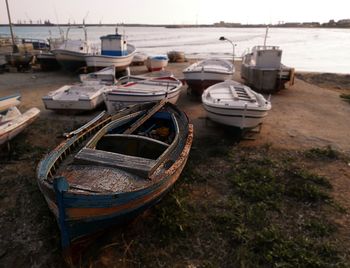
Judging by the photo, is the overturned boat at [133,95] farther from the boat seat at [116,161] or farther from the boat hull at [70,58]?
the boat hull at [70,58]

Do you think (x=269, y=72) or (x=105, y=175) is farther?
(x=269, y=72)

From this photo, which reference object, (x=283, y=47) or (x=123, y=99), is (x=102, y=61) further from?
(x=283, y=47)

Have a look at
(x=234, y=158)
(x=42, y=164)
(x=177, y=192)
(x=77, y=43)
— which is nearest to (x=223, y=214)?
(x=177, y=192)

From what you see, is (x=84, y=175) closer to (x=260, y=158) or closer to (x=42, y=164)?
(x=42, y=164)

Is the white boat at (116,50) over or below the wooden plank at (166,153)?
over

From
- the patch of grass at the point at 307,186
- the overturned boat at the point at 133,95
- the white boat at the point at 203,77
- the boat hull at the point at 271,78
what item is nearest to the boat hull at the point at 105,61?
the white boat at the point at 203,77

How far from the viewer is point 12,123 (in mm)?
8484

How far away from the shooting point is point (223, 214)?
19.1 ft

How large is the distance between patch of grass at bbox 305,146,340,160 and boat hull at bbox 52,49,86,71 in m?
16.5

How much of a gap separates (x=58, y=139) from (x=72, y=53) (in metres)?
12.4

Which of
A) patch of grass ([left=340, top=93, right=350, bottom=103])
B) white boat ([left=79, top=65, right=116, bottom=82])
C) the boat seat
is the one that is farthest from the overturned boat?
patch of grass ([left=340, top=93, right=350, bottom=103])

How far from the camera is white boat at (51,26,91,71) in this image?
20.0m

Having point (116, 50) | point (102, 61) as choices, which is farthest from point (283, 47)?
point (102, 61)

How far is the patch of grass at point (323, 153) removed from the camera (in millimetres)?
8234
